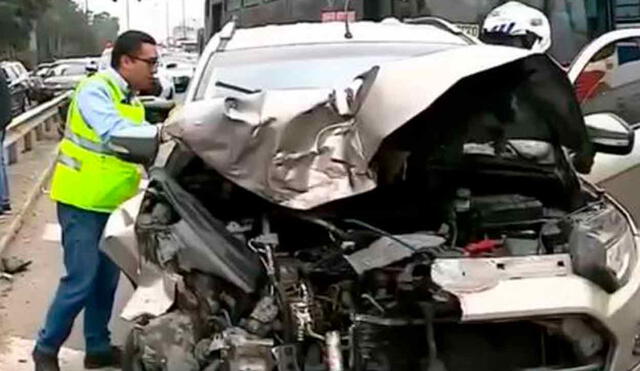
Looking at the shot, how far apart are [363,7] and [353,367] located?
31.3 feet

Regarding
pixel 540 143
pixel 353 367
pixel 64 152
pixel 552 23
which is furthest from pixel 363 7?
pixel 353 367

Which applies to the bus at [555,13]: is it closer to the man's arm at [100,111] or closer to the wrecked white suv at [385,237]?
the man's arm at [100,111]

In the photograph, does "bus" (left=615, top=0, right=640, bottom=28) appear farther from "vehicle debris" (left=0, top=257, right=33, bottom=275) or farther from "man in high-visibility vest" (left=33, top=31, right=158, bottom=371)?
"man in high-visibility vest" (left=33, top=31, right=158, bottom=371)

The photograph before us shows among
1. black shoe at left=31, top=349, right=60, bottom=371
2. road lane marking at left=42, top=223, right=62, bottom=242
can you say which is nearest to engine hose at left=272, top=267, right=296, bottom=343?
black shoe at left=31, top=349, right=60, bottom=371

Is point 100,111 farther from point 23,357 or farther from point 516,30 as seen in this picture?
point 516,30

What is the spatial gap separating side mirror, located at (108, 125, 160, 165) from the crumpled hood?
80 centimetres

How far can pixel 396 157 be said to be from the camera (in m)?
4.79

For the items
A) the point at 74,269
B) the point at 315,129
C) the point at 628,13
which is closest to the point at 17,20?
the point at 628,13

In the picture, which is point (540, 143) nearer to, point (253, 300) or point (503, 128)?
point (503, 128)

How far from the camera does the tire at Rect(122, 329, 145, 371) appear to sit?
5111mm

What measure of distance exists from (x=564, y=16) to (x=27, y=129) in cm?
1085

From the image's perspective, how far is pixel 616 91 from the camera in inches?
310

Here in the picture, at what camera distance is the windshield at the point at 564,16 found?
12.6 meters

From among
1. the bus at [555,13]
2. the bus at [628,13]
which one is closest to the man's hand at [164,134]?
the bus at [555,13]
